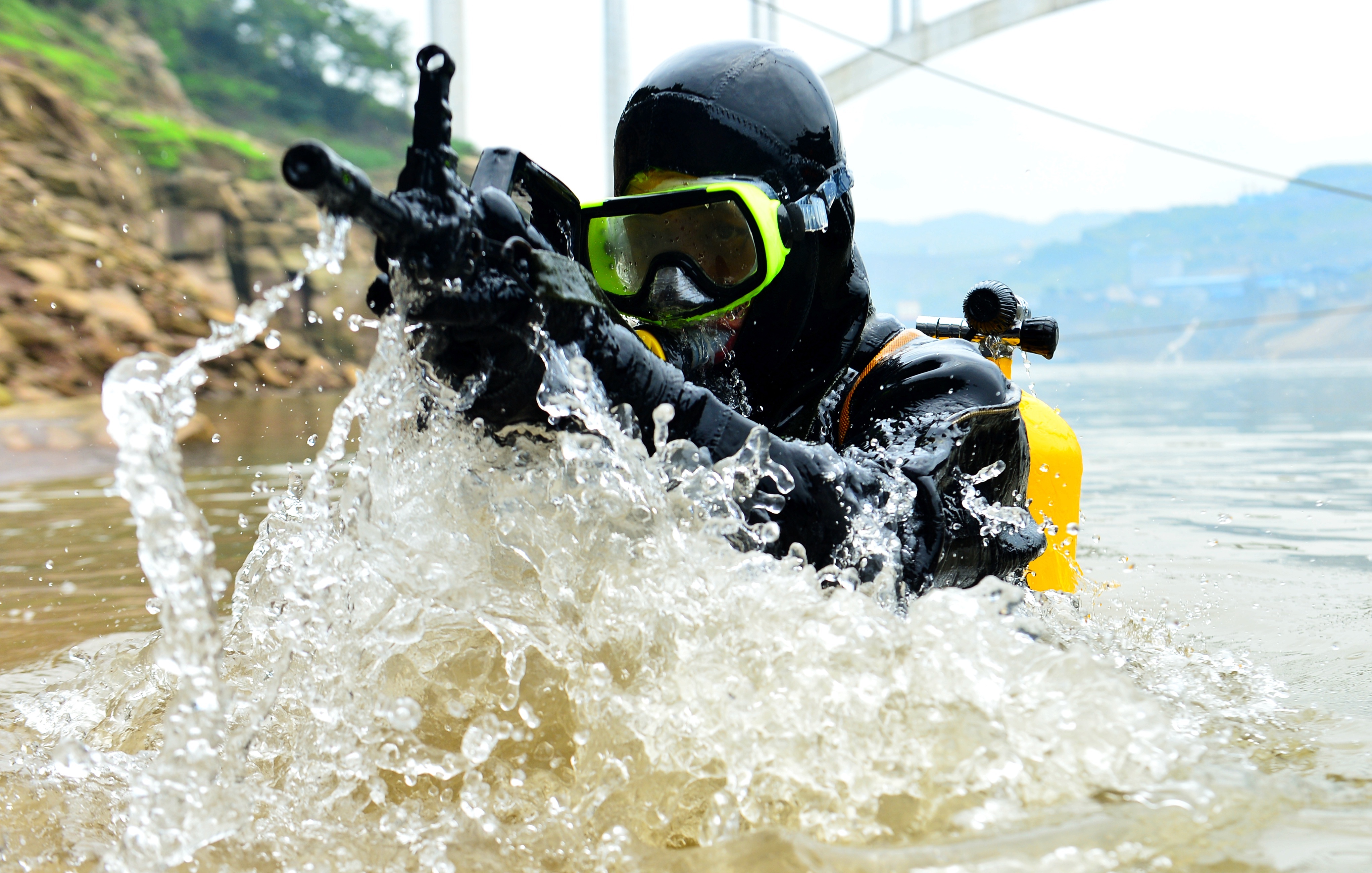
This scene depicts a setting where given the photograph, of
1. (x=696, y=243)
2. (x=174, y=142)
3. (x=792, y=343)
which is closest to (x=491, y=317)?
(x=696, y=243)

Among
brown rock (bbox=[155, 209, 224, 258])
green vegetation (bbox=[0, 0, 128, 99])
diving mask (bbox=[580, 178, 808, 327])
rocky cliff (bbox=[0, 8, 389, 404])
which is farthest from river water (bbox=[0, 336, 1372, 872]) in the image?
green vegetation (bbox=[0, 0, 128, 99])

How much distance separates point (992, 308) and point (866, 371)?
79cm

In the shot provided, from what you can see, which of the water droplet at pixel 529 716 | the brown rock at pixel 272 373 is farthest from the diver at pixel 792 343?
the brown rock at pixel 272 373

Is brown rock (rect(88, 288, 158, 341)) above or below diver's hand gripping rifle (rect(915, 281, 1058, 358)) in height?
below

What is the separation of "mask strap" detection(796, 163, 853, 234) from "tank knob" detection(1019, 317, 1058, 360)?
857 mm

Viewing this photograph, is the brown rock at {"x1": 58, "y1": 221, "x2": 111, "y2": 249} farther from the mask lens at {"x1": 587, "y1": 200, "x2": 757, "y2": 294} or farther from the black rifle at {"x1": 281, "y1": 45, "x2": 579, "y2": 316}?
the black rifle at {"x1": 281, "y1": 45, "x2": 579, "y2": 316}

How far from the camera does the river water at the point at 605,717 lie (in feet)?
4.32

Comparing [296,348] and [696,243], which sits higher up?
[696,243]

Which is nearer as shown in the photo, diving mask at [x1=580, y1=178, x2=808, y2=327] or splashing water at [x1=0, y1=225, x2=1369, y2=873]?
splashing water at [x1=0, y1=225, x2=1369, y2=873]

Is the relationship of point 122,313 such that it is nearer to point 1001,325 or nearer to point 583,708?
point 1001,325

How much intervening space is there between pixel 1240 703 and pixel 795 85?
1.59 m

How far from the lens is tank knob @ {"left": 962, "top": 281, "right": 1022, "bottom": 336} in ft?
9.07

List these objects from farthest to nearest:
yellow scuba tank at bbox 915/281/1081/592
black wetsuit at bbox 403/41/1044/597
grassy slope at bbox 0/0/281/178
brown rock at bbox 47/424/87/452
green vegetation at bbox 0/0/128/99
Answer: grassy slope at bbox 0/0/281/178, green vegetation at bbox 0/0/128/99, brown rock at bbox 47/424/87/452, yellow scuba tank at bbox 915/281/1081/592, black wetsuit at bbox 403/41/1044/597

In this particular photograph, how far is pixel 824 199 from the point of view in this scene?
2195mm
